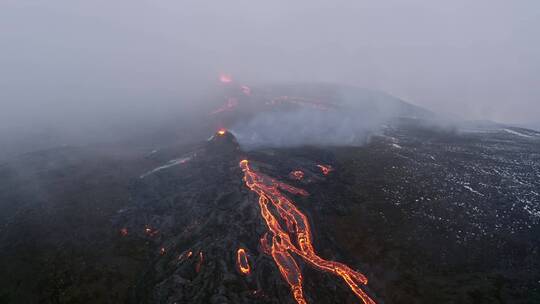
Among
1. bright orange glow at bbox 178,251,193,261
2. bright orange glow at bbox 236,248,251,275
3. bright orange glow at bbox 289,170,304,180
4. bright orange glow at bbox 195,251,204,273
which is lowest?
bright orange glow at bbox 178,251,193,261

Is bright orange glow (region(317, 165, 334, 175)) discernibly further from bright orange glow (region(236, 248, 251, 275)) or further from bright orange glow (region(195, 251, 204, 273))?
bright orange glow (region(195, 251, 204, 273))

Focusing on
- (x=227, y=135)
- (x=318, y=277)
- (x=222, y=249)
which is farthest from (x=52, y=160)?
(x=318, y=277)

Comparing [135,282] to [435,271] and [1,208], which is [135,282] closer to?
[1,208]

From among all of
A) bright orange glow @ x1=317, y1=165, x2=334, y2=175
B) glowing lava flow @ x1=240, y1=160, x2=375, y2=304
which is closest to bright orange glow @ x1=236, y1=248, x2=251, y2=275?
glowing lava flow @ x1=240, y1=160, x2=375, y2=304

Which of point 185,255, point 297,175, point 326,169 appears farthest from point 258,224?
point 326,169

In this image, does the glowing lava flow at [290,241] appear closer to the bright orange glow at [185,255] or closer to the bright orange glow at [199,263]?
the bright orange glow at [199,263]

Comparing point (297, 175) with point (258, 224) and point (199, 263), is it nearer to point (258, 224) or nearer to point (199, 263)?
point (258, 224)
